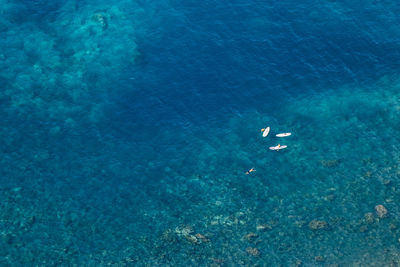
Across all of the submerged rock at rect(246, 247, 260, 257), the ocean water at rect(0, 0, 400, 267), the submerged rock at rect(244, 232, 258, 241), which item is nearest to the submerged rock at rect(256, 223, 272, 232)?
the ocean water at rect(0, 0, 400, 267)

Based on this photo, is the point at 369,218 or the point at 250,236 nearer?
the point at 250,236

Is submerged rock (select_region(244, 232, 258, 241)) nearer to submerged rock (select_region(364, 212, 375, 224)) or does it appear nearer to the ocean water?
the ocean water

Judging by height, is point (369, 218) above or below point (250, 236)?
above

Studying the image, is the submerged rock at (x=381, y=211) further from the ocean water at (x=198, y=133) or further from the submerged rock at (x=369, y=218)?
the submerged rock at (x=369, y=218)

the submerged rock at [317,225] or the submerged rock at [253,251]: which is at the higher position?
the submerged rock at [317,225]

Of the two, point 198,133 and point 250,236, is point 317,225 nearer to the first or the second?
point 250,236

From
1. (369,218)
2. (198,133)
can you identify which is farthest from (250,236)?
(198,133)

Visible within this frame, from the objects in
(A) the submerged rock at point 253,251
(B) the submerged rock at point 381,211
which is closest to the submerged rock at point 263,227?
(A) the submerged rock at point 253,251
